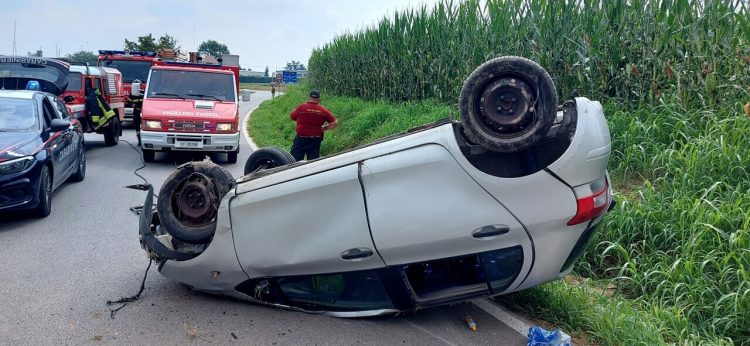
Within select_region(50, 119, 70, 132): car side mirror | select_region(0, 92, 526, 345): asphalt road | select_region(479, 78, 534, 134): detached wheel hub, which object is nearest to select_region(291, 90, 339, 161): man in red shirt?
select_region(50, 119, 70, 132): car side mirror

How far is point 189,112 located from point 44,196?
4866mm

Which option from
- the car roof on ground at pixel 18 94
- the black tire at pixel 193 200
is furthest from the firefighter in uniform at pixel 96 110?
the black tire at pixel 193 200

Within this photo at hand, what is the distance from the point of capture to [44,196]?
23.7 feet

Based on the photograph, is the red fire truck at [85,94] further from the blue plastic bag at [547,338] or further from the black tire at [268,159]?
the blue plastic bag at [547,338]

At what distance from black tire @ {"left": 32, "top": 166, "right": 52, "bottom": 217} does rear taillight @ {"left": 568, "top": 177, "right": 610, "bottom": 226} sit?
6.09 m

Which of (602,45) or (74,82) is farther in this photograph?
(74,82)

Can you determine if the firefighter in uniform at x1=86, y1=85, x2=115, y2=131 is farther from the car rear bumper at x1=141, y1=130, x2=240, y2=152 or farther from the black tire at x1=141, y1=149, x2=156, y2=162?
the car rear bumper at x1=141, y1=130, x2=240, y2=152

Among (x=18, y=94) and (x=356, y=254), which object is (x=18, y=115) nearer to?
(x=18, y=94)

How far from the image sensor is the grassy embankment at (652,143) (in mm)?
4355

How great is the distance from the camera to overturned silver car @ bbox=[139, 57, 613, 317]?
3729 millimetres

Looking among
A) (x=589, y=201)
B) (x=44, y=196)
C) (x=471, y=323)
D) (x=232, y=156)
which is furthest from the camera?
(x=232, y=156)

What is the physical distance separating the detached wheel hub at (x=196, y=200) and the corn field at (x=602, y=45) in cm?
575

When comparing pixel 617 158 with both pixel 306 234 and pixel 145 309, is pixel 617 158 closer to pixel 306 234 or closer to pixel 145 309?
A: pixel 306 234

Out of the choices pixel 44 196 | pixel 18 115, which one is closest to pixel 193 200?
pixel 44 196
